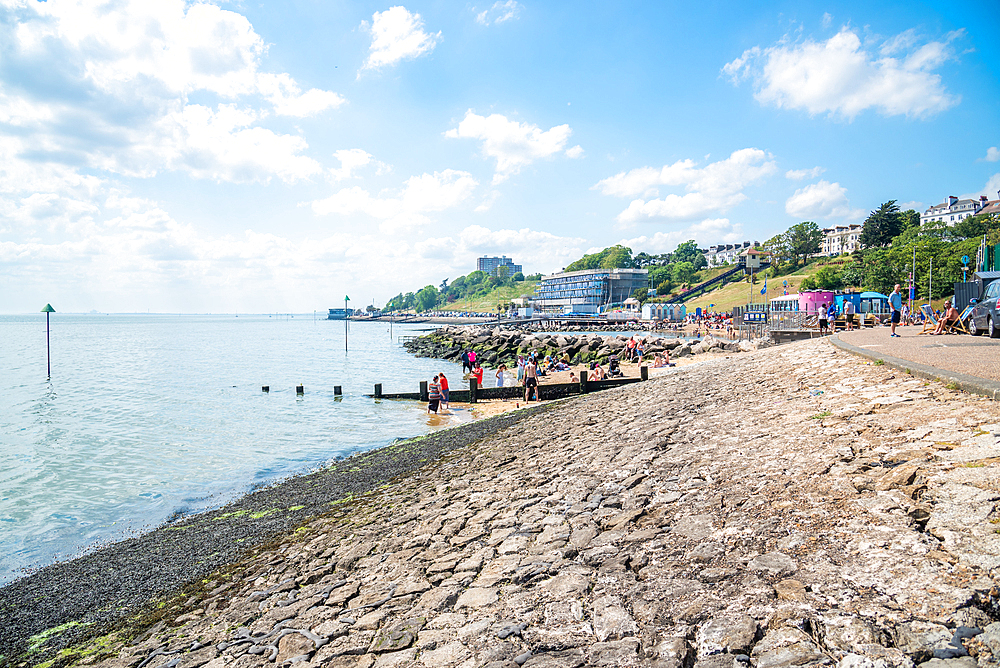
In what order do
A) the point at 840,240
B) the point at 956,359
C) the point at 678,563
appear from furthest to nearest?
the point at 840,240 < the point at 956,359 < the point at 678,563

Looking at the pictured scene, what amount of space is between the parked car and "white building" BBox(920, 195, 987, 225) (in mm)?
138345

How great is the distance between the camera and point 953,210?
125 m

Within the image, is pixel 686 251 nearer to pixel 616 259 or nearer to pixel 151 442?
pixel 616 259

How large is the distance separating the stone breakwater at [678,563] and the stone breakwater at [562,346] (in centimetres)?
2325

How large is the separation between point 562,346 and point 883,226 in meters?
95.3

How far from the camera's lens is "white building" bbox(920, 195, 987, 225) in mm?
120562

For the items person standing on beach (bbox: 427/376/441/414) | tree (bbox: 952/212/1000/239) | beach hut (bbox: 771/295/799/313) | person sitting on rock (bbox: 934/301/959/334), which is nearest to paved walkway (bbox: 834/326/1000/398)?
person sitting on rock (bbox: 934/301/959/334)

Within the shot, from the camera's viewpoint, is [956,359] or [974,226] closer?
[956,359]

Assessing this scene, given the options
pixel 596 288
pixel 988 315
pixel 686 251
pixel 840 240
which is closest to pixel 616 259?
pixel 686 251

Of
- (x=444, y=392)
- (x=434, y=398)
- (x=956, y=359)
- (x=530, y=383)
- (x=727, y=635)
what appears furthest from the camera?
(x=444, y=392)

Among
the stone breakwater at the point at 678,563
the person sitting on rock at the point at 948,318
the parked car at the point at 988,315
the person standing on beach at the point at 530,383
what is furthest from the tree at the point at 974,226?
the stone breakwater at the point at 678,563

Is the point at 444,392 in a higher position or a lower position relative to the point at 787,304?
lower

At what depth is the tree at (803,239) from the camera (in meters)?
121

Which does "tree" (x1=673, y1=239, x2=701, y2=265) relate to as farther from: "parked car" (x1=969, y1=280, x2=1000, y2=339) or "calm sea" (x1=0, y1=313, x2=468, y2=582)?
"parked car" (x1=969, y1=280, x2=1000, y2=339)
